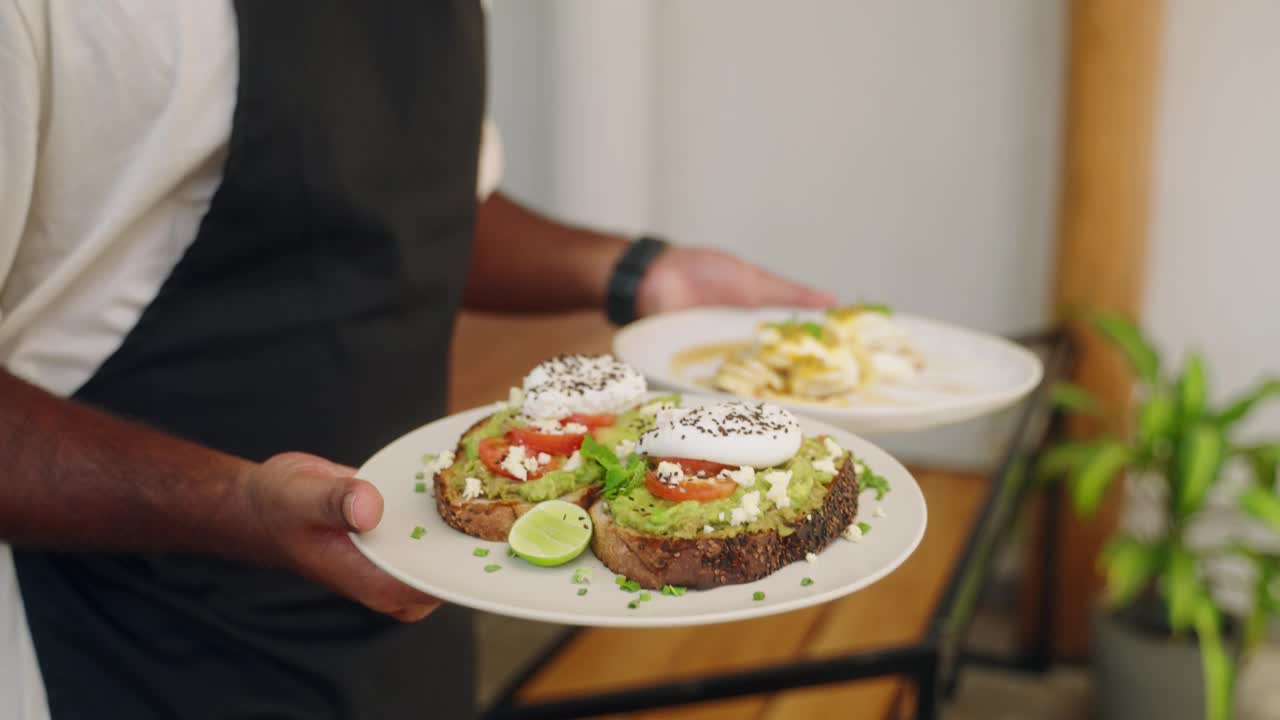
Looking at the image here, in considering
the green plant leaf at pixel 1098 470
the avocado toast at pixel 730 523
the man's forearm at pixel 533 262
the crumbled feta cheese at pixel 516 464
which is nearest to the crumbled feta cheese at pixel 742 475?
the avocado toast at pixel 730 523

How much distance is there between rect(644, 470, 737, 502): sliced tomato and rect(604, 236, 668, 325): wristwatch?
558 mm

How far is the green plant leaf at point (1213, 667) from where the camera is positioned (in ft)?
8.10

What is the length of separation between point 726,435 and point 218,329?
435 mm

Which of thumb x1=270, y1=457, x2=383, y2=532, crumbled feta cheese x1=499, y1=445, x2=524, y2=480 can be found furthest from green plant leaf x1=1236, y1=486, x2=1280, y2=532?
thumb x1=270, y1=457, x2=383, y2=532

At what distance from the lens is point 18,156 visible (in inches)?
30.3

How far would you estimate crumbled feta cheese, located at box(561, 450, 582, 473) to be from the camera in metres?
0.69

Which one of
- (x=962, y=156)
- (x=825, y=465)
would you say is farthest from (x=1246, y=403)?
(x=825, y=465)

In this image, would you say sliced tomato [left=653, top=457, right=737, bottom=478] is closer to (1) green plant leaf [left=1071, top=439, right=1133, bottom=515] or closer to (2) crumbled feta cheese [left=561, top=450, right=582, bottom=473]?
(2) crumbled feta cheese [left=561, top=450, right=582, bottom=473]

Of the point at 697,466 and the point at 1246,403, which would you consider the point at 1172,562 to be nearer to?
the point at 1246,403

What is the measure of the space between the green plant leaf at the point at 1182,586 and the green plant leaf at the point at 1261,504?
0.55 feet

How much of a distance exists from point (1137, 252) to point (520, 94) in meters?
1.59

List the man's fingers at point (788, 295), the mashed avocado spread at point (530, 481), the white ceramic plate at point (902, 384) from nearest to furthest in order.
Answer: the mashed avocado spread at point (530, 481), the white ceramic plate at point (902, 384), the man's fingers at point (788, 295)

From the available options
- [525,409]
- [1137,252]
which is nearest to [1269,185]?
[1137,252]

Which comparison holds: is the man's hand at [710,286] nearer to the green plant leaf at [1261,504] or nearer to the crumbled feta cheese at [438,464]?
the crumbled feta cheese at [438,464]
